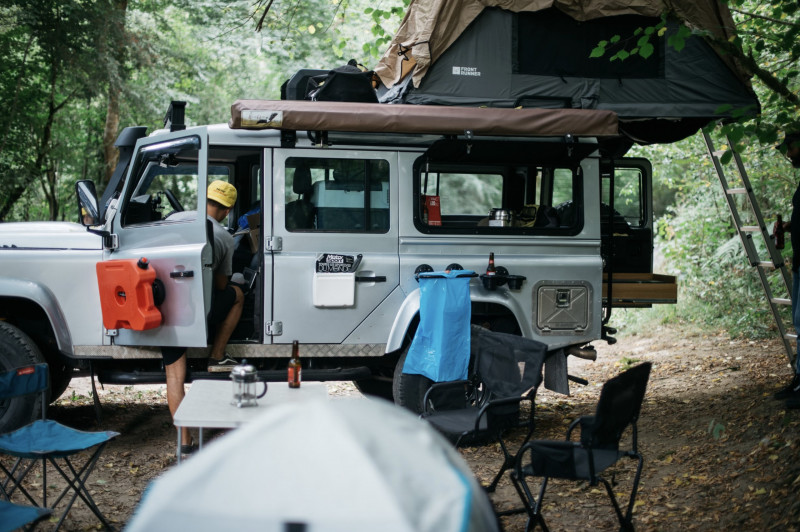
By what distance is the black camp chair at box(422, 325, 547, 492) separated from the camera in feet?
15.3

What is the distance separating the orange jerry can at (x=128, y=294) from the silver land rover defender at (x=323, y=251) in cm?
1

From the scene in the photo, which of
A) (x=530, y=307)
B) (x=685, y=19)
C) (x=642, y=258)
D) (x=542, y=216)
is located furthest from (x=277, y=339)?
(x=685, y=19)

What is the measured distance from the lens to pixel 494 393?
17.3 ft

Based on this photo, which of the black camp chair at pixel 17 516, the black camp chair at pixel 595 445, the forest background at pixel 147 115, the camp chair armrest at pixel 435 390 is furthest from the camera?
the forest background at pixel 147 115

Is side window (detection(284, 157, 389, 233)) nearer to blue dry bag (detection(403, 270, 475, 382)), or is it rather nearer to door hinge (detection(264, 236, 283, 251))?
door hinge (detection(264, 236, 283, 251))

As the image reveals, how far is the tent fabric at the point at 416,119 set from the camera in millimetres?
5453

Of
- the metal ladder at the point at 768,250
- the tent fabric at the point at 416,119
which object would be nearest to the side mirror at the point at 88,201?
the tent fabric at the point at 416,119

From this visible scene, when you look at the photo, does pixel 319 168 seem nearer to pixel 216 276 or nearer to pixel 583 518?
pixel 216 276

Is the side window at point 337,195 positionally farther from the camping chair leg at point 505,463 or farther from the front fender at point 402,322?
the camping chair leg at point 505,463

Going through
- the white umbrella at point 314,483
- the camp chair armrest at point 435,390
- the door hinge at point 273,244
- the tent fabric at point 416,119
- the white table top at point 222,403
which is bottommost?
the camp chair armrest at point 435,390

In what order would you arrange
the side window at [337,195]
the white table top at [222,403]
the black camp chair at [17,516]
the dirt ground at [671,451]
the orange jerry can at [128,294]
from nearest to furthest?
the black camp chair at [17,516] < the white table top at [222,403] < the dirt ground at [671,451] < the orange jerry can at [128,294] < the side window at [337,195]

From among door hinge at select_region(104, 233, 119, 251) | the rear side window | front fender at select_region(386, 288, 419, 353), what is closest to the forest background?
the rear side window

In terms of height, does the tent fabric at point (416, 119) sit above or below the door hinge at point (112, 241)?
above

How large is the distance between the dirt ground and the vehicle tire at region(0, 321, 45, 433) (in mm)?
635
